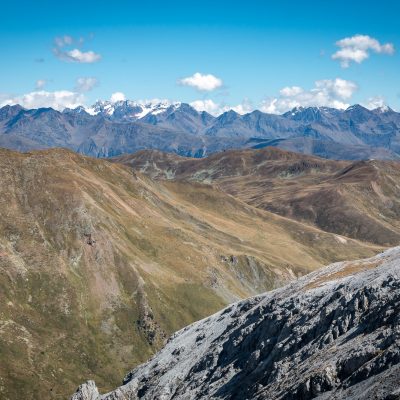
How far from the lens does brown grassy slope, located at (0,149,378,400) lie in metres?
132

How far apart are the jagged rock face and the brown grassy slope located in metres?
51.6

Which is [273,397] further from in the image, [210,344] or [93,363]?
[93,363]

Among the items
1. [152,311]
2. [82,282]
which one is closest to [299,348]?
[152,311]

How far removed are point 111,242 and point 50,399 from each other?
57.3 metres

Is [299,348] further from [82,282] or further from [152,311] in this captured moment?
[82,282]

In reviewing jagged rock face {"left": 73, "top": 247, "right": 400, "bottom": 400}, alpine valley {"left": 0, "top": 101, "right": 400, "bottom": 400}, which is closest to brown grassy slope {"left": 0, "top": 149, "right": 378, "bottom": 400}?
alpine valley {"left": 0, "top": 101, "right": 400, "bottom": 400}

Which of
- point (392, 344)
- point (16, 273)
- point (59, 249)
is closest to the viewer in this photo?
point (392, 344)

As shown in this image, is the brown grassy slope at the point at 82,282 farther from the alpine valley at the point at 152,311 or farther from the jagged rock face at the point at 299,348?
the jagged rock face at the point at 299,348

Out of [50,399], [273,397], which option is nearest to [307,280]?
[273,397]

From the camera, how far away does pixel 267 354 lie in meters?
59.8

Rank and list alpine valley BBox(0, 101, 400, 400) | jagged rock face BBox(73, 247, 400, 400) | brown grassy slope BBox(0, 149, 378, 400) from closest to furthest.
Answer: jagged rock face BBox(73, 247, 400, 400)
alpine valley BBox(0, 101, 400, 400)
brown grassy slope BBox(0, 149, 378, 400)

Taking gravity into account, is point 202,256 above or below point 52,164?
below

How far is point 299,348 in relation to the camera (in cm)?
5541

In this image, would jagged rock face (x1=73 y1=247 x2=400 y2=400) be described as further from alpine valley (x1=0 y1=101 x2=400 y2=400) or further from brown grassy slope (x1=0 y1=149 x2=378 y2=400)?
brown grassy slope (x1=0 y1=149 x2=378 y2=400)
